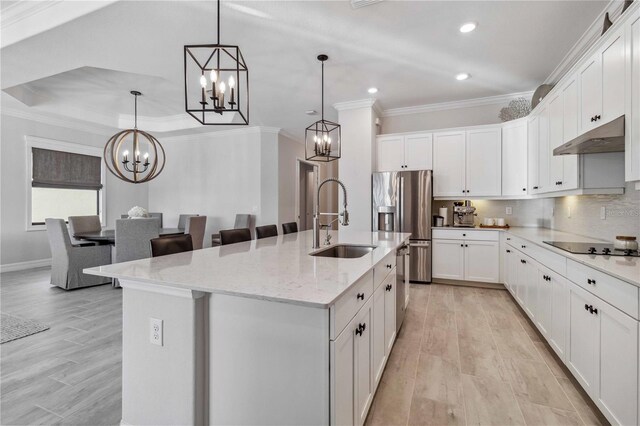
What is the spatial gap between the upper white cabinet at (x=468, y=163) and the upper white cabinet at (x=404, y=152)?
0.39ft

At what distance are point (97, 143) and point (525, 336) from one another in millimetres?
7967

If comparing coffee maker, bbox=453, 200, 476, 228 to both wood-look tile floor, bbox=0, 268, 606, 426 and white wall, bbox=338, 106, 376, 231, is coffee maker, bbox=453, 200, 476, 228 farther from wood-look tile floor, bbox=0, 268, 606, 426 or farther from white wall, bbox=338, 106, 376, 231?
wood-look tile floor, bbox=0, 268, 606, 426

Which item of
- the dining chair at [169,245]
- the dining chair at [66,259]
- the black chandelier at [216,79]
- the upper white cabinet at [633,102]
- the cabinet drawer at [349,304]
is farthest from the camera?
the dining chair at [66,259]

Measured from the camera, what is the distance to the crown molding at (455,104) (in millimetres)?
4484

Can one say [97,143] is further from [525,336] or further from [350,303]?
[525,336]

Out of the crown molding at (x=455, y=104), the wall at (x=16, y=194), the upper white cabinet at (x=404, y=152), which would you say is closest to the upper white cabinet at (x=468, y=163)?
the upper white cabinet at (x=404, y=152)

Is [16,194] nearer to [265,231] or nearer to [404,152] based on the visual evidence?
[265,231]

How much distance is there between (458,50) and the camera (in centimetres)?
320

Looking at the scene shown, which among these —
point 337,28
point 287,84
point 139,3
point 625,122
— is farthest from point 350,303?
point 287,84

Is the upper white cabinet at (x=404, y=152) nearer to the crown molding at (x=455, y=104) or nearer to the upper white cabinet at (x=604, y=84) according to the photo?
the crown molding at (x=455, y=104)

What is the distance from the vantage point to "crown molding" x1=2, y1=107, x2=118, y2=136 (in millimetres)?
5105

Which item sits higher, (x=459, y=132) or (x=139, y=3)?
(x=139, y=3)

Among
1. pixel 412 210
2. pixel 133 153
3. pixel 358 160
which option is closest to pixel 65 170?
pixel 133 153

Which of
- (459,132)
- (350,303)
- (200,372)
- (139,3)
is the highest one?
(139,3)
